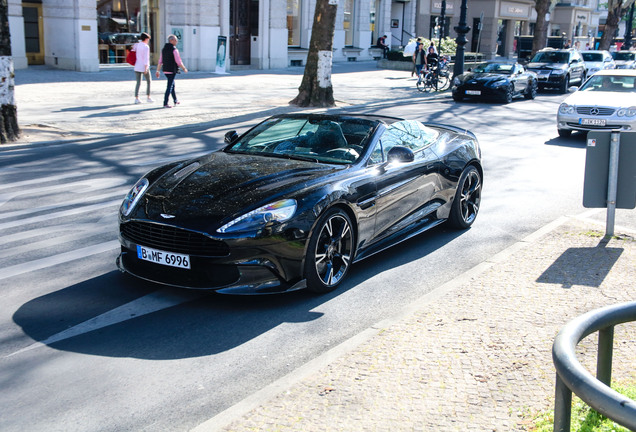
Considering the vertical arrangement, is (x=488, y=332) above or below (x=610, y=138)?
below

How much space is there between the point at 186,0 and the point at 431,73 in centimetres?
1104

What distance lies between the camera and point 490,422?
12.6ft

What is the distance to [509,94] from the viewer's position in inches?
967

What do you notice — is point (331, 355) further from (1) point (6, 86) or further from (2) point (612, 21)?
(2) point (612, 21)

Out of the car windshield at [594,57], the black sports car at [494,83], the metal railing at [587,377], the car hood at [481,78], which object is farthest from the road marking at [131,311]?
the car windshield at [594,57]

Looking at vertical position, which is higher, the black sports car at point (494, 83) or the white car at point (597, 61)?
the white car at point (597, 61)

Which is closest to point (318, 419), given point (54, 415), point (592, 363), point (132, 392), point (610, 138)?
point (132, 392)

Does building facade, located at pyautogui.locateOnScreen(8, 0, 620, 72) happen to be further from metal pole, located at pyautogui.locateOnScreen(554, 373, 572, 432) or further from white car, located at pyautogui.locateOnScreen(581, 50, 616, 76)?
metal pole, located at pyautogui.locateOnScreen(554, 373, 572, 432)

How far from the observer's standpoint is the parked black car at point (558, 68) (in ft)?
96.6

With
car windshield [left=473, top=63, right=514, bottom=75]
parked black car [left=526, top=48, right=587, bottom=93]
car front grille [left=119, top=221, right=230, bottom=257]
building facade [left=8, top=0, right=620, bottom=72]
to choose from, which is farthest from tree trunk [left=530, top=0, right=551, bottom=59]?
car front grille [left=119, top=221, right=230, bottom=257]

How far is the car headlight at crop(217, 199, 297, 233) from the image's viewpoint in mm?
5629

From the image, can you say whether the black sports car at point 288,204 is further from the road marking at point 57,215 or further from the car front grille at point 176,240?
the road marking at point 57,215

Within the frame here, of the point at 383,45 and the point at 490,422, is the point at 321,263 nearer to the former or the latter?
the point at 490,422

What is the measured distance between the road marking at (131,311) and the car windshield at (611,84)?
14.0m
